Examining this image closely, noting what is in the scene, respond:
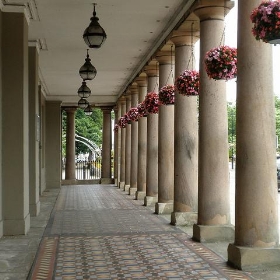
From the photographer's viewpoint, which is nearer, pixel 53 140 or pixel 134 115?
pixel 134 115

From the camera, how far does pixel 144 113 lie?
15.0 meters

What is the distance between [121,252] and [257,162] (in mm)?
2601

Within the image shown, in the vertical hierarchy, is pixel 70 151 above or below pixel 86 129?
below

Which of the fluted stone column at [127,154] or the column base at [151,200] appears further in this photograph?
the fluted stone column at [127,154]

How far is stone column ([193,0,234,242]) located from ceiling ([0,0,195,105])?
813 mm

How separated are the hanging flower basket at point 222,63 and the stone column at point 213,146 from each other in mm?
1769

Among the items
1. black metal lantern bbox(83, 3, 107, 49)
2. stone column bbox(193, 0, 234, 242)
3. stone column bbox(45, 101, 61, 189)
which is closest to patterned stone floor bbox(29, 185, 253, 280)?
stone column bbox(193, 0, 234, 242)

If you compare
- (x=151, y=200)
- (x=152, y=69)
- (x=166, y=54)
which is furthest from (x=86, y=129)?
(x=166, y=54)

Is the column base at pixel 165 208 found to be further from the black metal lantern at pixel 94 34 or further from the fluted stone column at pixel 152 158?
the black metal lantern at pixel 94 34

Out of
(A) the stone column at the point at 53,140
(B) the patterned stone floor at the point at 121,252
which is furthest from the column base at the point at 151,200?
(A) the stone column at the point at 53,140

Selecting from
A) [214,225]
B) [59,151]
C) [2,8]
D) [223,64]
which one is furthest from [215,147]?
[59,151]

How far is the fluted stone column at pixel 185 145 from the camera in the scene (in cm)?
1105

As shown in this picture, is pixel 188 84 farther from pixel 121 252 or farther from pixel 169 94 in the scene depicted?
pixel 121 252

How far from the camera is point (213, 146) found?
29.3ft
